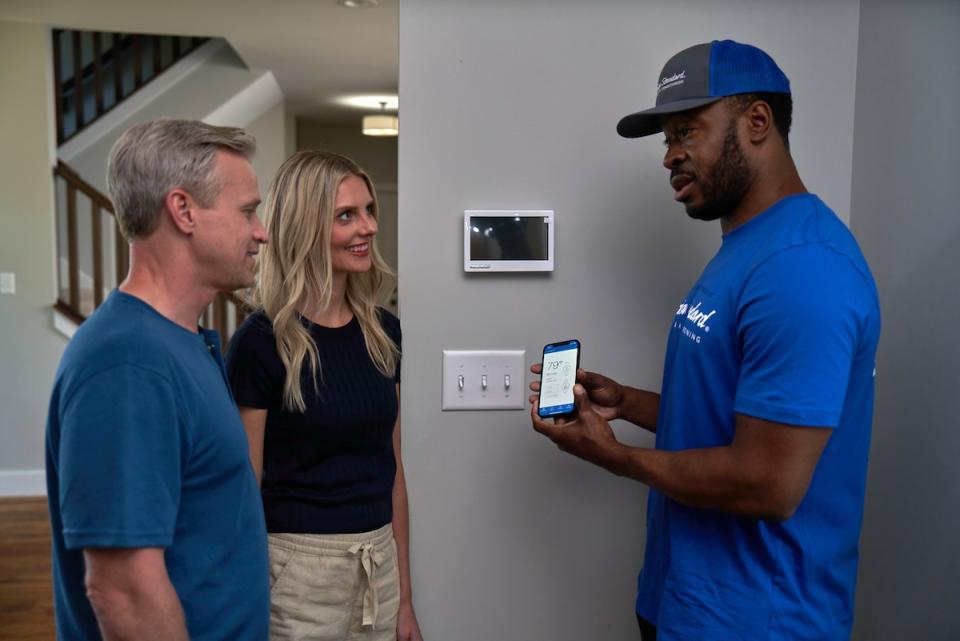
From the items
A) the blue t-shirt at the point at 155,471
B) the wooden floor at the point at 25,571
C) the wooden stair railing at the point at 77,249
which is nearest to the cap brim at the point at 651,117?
the blue t-shirt at the point at 155,471

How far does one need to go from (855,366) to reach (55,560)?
3.65ft

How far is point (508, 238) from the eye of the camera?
60.1 inches

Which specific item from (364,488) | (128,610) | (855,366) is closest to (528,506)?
(364,488)

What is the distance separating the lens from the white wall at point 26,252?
4.35 meters

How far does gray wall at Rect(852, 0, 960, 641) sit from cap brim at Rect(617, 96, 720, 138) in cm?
47

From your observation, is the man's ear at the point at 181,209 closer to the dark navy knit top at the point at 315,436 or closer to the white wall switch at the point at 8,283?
the dark navy knit top at the point at 315,436

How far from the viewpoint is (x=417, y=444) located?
1.56 m

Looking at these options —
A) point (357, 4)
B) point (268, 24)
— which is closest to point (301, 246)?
point (357, 4)

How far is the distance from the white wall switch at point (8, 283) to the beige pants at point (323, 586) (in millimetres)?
3838

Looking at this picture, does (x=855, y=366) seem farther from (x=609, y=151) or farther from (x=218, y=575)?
(x=218, y=575)

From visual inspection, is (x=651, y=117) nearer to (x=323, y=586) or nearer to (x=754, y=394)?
(x=754, y=394)

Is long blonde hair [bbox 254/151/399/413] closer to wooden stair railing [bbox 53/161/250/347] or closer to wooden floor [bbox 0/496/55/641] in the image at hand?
wooden floor [bbox 0/496/55/641]

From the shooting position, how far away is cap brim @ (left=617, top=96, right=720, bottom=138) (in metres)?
1.16

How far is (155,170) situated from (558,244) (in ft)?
2.62
